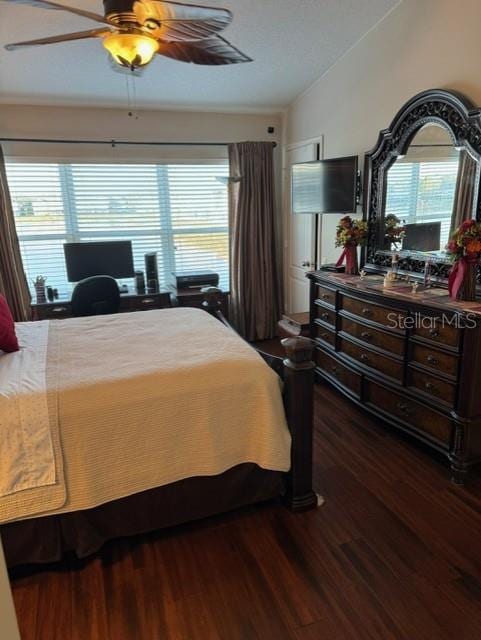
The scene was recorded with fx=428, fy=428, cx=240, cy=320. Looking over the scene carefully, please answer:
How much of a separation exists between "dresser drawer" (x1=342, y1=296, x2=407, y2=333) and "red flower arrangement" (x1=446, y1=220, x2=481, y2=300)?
0.34 meters

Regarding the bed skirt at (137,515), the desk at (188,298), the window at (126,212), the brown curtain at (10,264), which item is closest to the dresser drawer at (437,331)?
the bed skirt at (137,515)

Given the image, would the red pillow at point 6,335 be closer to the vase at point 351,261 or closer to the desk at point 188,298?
the desk at point 188,298

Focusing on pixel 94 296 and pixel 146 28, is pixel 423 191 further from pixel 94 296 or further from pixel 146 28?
pixel 94 296

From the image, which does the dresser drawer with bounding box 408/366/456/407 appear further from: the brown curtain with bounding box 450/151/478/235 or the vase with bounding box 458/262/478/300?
the brown curtain with bounding box 450/151/478/235

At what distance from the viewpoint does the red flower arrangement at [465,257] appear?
7.61 ft

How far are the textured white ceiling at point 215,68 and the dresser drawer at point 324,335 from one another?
2224 mm

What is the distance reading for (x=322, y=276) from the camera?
11.1ft

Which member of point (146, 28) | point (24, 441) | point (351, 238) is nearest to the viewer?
point (24, 441)

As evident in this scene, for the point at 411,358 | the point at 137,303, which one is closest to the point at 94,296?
the point at 137,303

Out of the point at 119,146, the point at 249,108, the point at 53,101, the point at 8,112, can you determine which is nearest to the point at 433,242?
the point at 249,108

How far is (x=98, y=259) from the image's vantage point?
4270mm

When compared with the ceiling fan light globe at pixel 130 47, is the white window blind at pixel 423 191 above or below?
below

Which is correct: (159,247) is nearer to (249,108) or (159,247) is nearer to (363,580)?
(249,108)

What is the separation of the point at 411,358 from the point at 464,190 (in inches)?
42.0
